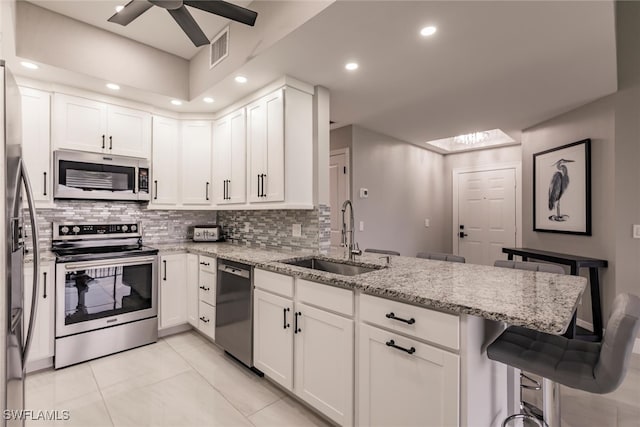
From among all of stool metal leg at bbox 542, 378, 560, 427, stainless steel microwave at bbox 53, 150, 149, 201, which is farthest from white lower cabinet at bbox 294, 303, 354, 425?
stainless steel microwave at bbox 53, 150, 149, 201

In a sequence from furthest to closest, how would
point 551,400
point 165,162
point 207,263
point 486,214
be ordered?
point 486,214
point 165,162
point 207,263
point 551,400

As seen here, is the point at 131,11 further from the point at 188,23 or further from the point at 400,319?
the point at 400,319

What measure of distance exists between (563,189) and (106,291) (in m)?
5.02

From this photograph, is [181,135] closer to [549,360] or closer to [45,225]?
[45,225]

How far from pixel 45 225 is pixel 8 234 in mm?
2145

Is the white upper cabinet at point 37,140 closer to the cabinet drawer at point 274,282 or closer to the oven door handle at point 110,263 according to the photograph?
the oven door handle at point 110,263

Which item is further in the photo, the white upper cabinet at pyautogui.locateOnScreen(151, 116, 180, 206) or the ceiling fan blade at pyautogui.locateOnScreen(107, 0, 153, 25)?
the white upper cabinet at pyautogui.locateOnScreen(151, 116, 180, 206)

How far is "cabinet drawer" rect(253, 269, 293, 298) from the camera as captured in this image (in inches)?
81.5

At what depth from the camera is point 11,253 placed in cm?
126

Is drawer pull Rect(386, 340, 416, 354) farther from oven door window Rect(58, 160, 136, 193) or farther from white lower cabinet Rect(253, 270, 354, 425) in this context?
oven door window Rect(58, 160, 136, 193)

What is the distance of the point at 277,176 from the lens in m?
2.72

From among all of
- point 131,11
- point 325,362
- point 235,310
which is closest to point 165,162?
point 131,11

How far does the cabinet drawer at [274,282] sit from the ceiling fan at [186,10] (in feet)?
5.51

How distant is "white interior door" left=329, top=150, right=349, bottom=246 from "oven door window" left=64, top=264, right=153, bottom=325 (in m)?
2.36
